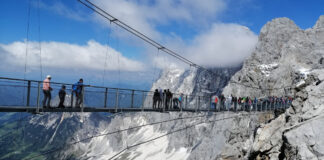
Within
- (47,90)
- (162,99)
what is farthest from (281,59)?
(47,90)

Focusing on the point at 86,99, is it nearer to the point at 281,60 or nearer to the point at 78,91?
the point at 78,91

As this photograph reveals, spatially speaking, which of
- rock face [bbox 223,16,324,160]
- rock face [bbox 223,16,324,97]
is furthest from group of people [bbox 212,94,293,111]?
rock face [bbox 223,16,324,97]

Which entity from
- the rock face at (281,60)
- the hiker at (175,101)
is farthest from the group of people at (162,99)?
the rock face at (281,60)

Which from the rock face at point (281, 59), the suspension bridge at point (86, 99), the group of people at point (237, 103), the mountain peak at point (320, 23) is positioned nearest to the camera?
the suspension bridge at point (86, 99)

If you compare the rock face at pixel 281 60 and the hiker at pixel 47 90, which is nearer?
the hiker at pixel 47 90

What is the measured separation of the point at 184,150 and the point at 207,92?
49718 mm

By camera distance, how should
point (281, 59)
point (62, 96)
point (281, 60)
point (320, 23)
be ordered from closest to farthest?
point (62, 96)
point (281, 60)
point (281, 59)
point (320, 23)

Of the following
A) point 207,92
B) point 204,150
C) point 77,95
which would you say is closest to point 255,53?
point 204,150

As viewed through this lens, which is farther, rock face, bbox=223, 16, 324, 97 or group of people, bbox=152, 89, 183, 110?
rock face, bbox=223, 16, 324, 97

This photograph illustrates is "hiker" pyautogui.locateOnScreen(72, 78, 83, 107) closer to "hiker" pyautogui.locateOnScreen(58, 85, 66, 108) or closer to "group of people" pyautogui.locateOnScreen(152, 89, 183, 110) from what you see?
"hiker" pyautogui.locateOnScreen(58, 85, 66, 108)

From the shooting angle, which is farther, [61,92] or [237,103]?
[237,103]

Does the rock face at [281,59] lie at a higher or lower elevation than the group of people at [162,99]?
higher

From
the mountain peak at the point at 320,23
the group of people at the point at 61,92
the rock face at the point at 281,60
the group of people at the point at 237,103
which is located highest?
the mountain peak at the point at 320,23

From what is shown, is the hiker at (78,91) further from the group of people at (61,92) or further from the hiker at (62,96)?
the hiker at (62,96)
